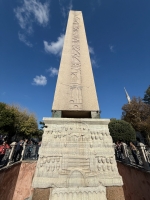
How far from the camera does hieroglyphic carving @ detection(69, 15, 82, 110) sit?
278 centimetres

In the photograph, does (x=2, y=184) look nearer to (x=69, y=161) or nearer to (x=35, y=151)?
(x=35, y=151)

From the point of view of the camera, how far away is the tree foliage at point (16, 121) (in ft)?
58.2

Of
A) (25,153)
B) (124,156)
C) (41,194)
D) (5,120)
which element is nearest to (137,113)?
(124,156)

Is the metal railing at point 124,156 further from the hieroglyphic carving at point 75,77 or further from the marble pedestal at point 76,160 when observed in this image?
the hieroglyphic carving at point 75,77

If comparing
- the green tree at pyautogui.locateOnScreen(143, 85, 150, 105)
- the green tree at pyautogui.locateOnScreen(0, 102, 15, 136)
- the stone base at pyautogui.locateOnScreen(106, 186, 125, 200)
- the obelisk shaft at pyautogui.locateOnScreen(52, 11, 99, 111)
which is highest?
the green tree at pyautogui.locateOnScreen(143, 85, 150, 105)

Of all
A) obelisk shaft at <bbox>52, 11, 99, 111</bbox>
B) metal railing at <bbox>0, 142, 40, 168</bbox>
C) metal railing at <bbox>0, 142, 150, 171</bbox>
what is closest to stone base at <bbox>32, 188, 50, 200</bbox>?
obelisk shaft at <bbox>52, 11, 99, 111</bbox>

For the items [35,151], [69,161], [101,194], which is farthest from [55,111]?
[35,151]

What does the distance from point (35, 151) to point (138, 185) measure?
18.5 feet

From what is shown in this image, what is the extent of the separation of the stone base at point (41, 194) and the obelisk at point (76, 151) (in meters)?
0.02

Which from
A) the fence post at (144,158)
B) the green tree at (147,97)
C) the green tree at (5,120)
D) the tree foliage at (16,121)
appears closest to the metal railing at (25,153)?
the fence post at (144,158)

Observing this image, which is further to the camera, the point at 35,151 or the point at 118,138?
the point at 118,138

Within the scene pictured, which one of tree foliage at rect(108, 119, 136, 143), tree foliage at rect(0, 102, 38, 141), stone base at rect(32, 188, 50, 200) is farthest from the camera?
tree foliage at rect(0, 102, 38, 141)

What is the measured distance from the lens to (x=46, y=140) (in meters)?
2.11

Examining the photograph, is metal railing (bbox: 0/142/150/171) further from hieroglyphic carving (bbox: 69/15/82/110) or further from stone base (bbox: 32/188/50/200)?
stone base (bbox: 32/188/50/200)
